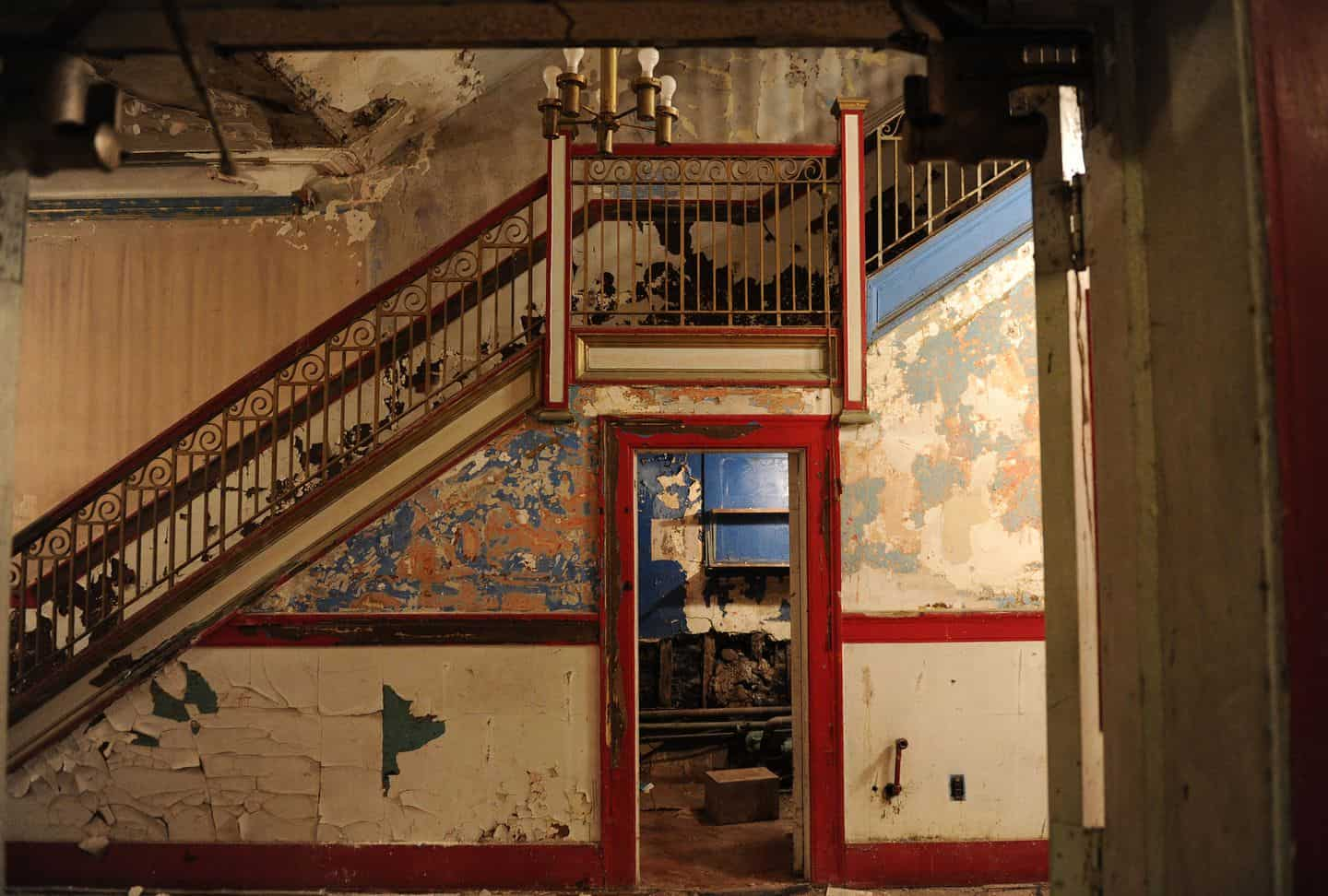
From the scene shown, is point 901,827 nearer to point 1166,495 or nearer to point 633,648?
point 633,648

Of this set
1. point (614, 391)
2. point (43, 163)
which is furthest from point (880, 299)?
point (43, 163)

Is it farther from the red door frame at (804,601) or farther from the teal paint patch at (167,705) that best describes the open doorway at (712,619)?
the teal paint patch at (167,705)

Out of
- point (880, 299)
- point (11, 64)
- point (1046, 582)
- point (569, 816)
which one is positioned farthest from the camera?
point (880, 299)

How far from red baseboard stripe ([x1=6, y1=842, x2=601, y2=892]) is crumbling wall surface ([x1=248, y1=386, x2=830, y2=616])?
52.2 inches

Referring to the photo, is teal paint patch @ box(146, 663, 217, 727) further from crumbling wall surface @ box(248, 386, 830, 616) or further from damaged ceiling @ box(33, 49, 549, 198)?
damaged ceiling @ box(33, 49, 549, 198)

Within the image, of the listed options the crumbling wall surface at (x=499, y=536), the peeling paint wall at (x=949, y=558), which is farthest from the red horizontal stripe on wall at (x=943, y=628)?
the crumbling wall surface at (x=499, y=536)

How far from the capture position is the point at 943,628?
5098mm

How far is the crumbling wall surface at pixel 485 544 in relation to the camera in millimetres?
4949

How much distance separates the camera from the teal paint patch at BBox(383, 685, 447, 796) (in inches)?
192

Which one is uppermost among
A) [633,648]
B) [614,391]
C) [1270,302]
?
[614,391]

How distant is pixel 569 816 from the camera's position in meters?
4.89

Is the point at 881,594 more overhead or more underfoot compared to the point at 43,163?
more underfoot

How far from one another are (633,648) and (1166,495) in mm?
3635

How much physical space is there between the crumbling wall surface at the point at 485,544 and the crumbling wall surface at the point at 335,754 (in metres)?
0.28
